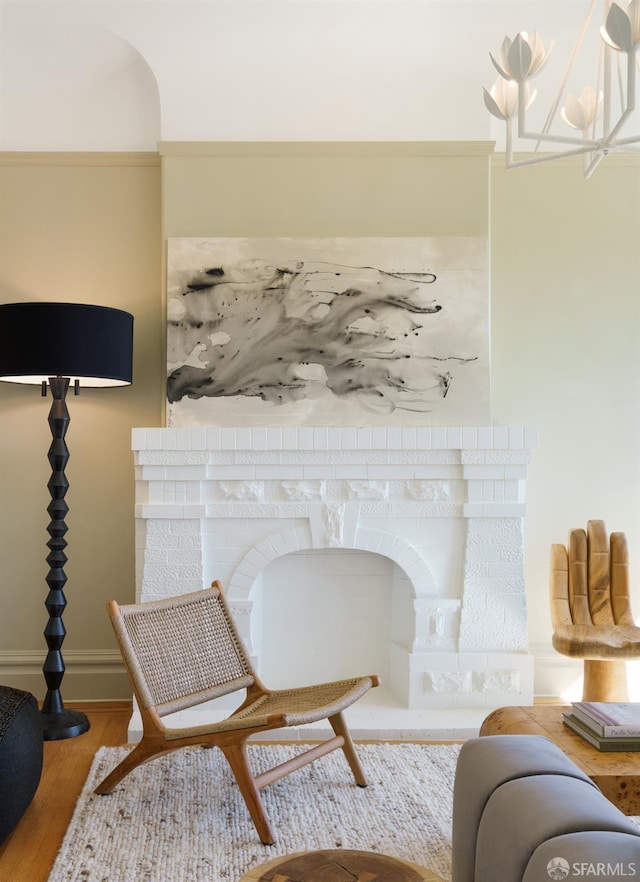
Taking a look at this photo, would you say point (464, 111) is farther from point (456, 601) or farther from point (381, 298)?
point (456, 601)

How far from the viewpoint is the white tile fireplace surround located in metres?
3.69

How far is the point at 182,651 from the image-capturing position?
3.06 meters

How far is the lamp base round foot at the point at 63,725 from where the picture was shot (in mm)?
3479

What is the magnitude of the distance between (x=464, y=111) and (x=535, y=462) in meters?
1.67

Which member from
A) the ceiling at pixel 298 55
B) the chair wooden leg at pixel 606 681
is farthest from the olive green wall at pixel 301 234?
the chair wooden leg at pixel 606 681

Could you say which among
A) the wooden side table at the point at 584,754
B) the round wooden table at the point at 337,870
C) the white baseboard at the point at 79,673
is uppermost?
the wooden side table at the point at 584,754

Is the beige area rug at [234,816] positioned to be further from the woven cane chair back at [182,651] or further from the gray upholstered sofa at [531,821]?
the gray upholstered sofa at [531,821]

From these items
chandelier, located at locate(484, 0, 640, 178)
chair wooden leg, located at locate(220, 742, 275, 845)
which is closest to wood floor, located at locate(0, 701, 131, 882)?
chair wooden leg, located at locate(220, 742, 275, 845)

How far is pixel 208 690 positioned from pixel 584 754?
1.37m

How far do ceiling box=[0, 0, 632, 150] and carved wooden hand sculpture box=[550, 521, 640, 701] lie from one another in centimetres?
192

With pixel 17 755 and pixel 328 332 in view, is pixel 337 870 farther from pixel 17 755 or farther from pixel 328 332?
pixel 328 332

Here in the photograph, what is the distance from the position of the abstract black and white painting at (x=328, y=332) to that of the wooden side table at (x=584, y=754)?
5.10 feet

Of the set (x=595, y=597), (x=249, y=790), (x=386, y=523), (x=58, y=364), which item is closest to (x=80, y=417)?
(x=58, y=364)

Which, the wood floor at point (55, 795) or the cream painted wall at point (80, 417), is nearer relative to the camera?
the wood floor at point (55, 795)
